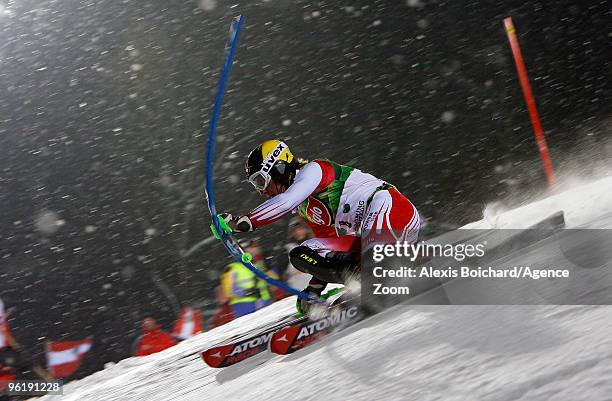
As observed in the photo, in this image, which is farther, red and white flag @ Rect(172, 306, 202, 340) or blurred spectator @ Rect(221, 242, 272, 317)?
red and white flag @ Rect(172, 306, 202, 340)

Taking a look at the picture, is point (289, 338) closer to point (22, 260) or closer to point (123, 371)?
point (123, 371)

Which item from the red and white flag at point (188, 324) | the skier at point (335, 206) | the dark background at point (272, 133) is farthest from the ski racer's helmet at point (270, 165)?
the dark background at point (272, 133)

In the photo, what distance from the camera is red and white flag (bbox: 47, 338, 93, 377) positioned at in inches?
377

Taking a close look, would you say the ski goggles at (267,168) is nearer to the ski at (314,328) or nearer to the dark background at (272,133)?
the ski at (314,328)

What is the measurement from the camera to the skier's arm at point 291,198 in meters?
3.41

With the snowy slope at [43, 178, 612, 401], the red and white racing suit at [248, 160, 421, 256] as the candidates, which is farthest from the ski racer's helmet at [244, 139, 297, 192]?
the snowy slope at [43, 178, 612, 401]

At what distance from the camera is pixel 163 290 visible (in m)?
11.3

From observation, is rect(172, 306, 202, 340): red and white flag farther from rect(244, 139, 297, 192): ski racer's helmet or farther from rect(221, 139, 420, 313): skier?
rect(244, 139, 297, 192): ski racer's helmet

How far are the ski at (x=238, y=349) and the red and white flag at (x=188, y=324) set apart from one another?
471 centimetres

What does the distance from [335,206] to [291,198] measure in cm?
37

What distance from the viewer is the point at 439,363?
7.30 ft

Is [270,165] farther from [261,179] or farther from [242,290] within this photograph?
[242,290]

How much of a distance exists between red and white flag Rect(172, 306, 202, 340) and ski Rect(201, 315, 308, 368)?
4.71 metres
